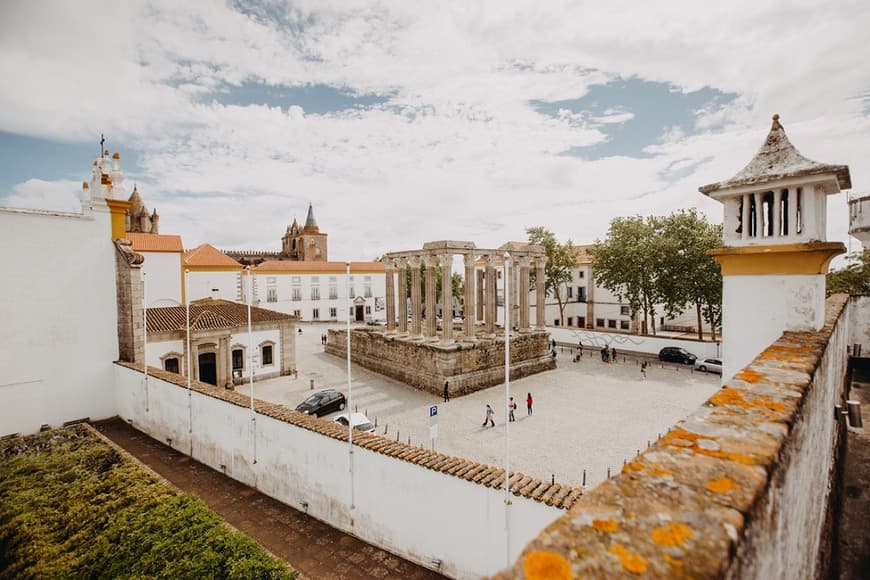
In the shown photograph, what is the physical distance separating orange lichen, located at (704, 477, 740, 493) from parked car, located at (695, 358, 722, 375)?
85.4 feet

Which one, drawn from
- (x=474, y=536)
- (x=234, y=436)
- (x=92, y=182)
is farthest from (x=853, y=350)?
(x=92, y=182)

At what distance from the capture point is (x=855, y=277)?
17.2m

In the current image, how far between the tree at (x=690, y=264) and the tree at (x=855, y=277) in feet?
24.6

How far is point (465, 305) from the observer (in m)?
23.9

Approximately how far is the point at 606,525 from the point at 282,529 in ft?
30.4

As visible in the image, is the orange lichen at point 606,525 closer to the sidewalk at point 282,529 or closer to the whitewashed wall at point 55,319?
the sidewalk at point 282,529

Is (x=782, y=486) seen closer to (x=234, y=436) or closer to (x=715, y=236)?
(x=234, y=436)

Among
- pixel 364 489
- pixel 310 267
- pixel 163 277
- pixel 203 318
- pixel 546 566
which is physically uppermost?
pixel 310 267

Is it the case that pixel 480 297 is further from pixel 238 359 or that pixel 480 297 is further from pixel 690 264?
pixel 238 359

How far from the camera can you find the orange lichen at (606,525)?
1.56 meters

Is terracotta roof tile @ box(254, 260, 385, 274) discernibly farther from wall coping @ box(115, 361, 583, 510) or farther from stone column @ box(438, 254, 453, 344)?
wall coping @ box(115, 361, 583, 510)

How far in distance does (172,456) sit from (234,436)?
2743 millimetres

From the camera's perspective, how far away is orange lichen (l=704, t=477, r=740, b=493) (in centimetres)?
171

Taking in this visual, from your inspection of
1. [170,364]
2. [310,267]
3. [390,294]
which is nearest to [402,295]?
[390,294]
